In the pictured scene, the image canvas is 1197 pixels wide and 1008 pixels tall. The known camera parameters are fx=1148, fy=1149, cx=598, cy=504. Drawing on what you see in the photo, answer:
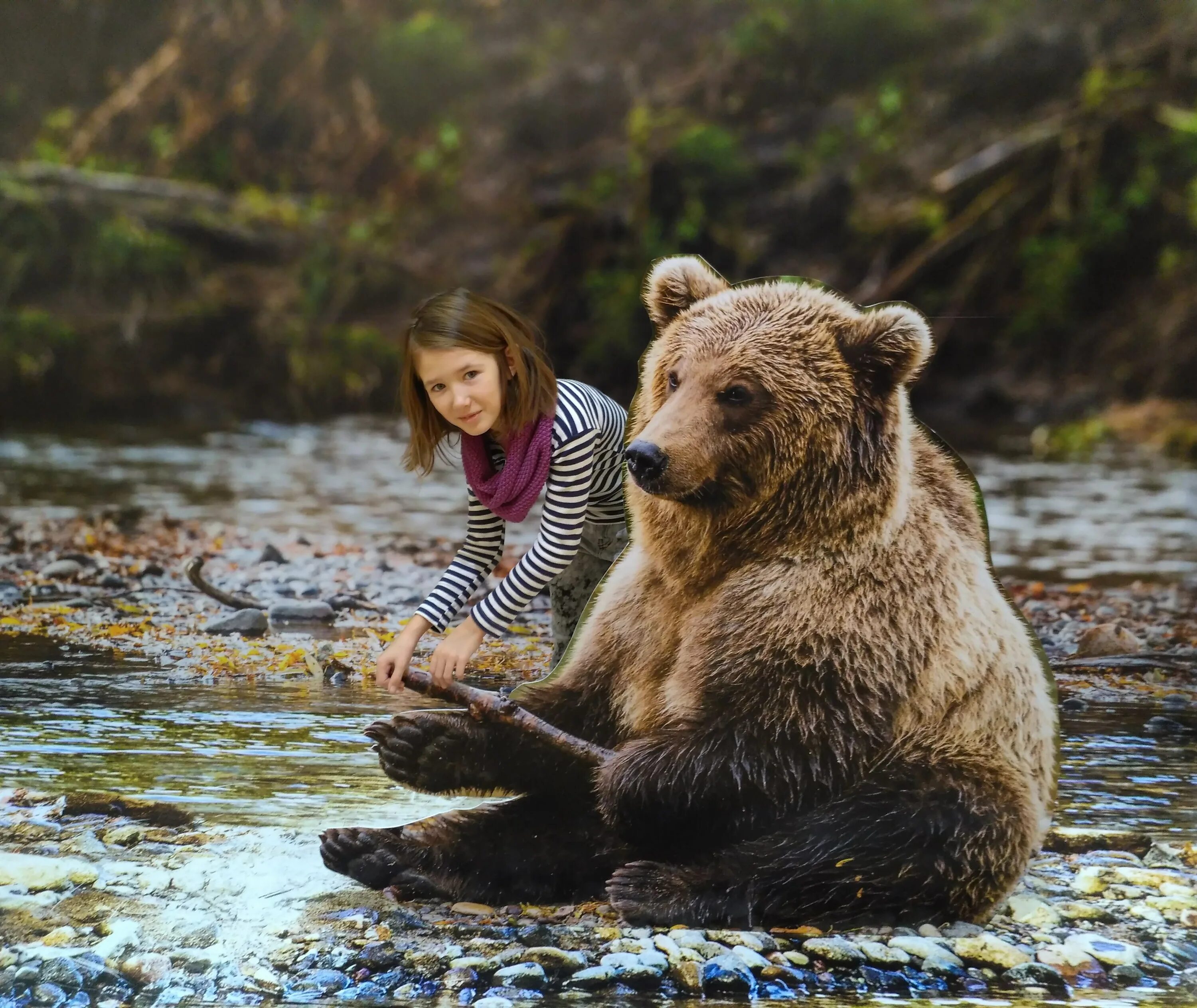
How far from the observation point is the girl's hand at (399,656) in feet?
8.27

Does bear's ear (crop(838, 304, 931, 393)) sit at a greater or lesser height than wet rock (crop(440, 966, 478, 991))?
greater

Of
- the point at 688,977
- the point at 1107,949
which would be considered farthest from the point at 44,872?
the point at 1107,949

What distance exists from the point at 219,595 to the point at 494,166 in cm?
281

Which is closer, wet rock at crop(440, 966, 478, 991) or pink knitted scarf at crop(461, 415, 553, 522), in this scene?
wet rock at crop(440, 966, 478, 991)

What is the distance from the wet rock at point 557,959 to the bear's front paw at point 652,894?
0.14 metres

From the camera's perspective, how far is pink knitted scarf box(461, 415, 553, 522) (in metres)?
2.49

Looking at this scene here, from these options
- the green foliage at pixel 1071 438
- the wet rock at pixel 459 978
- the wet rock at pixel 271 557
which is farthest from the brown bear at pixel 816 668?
the green foliage at pixel 1071 438

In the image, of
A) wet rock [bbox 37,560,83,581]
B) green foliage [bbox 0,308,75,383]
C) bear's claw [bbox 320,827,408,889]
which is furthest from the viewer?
green foliage [bbox 0,308,75,383]

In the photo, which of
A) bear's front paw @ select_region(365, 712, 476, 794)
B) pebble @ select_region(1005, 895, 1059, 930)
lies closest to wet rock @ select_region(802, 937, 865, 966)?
pebble @ select_region(1005, 895, 1059, 930)

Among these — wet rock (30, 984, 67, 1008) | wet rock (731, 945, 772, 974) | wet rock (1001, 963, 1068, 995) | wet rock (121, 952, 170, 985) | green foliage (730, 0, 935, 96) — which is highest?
green foliage (730, 0, 935, 96)

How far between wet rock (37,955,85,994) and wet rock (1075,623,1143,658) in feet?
9.73

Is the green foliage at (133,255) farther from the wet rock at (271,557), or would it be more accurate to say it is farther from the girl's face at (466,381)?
the girl's face at (466,381)

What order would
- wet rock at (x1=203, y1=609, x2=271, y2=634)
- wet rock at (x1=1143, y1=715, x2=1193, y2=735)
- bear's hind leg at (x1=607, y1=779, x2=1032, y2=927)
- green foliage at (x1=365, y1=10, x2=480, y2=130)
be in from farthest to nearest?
green foliage at (x1=365, y1=10, x2=480, y2=130) < wet rock at (x1=203, y1=609, x2=271, y2=634) < wet rock at (x1=1143, y1=715, x2=1193, y2=735) < bear's hind leg at (x1=607, y1=779, x2=1032, y2=927)

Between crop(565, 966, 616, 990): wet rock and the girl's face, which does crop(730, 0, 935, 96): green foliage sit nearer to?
the girl's face
